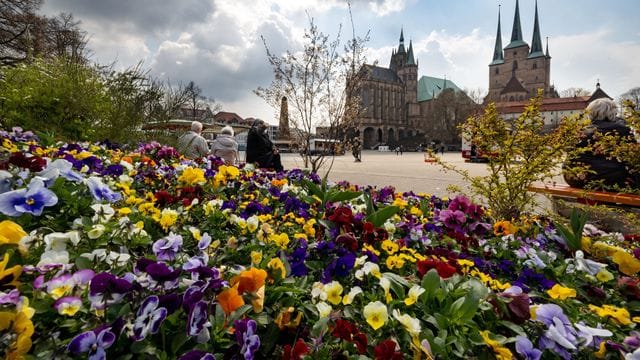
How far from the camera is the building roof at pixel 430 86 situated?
108 metres

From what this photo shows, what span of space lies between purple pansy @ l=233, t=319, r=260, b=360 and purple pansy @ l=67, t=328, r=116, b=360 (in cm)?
27

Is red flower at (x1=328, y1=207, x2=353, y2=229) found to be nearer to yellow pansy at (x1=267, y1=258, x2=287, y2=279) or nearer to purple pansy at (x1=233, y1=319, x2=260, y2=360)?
yellow pansy at (x1=267, y1=258, x2=287, y2=279)

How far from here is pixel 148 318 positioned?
0.85 metres

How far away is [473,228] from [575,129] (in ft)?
5.85

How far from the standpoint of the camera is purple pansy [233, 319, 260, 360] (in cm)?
88

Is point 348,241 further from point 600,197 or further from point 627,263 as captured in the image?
point 600,197

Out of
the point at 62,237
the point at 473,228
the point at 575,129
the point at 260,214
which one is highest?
the point at 575,129

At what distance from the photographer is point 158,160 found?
3.98 meters

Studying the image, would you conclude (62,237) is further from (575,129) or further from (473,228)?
(575,129)

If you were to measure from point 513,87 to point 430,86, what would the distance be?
2435 cm

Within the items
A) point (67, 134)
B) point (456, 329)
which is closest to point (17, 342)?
point (456, 329)

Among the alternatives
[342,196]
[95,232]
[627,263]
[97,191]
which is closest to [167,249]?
[95,232]

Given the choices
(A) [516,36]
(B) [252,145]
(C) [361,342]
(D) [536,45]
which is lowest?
(C) [361,342]

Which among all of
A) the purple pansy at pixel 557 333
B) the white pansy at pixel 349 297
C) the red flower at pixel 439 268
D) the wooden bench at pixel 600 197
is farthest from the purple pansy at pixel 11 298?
the wooden bench at pixel 600 197
